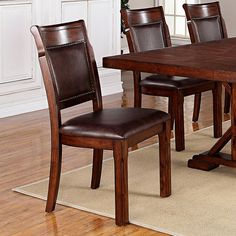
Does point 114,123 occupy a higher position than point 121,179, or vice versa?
point 114,123

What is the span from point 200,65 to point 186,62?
131 mm

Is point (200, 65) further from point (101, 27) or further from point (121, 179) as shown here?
point (101, 27)

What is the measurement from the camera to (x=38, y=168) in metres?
4.36

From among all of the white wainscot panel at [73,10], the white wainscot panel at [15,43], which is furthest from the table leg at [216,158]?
the white wainscot panel at [73,10]

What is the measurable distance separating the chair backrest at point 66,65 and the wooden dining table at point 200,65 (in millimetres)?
154

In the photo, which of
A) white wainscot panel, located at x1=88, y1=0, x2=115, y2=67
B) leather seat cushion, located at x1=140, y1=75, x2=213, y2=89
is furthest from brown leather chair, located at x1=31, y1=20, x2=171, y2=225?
white wainscot panel, located at x1=88, y1=0, x2=115, y2=67

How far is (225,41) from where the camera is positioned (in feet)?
15.3

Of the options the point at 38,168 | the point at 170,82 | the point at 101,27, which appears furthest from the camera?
the point at 101,27

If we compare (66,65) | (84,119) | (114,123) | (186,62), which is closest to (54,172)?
(84,119)

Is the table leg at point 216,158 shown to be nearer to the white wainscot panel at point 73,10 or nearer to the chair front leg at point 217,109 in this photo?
the chair front leg at point 217,109

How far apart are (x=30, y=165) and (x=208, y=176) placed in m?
1.12

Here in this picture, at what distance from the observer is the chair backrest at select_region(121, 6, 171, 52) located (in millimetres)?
4738

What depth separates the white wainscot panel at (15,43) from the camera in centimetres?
572

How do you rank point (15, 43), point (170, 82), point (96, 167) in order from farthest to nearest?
point (15, 43) < point (170, 82) < point (96, 167)
